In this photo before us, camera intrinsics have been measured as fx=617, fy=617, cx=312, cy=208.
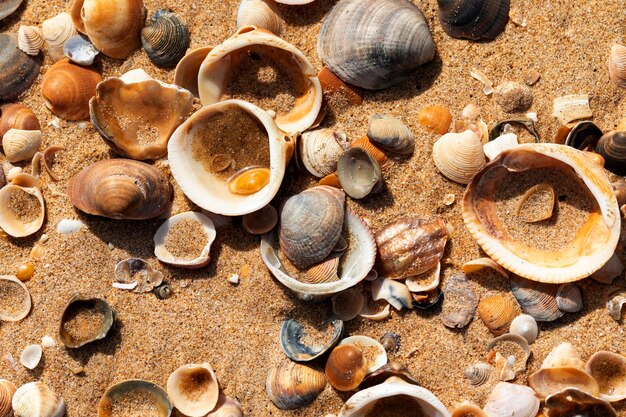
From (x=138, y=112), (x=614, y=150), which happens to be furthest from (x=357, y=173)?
(x=614, y=150)

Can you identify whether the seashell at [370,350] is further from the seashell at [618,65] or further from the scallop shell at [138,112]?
the seashell at [618,65]

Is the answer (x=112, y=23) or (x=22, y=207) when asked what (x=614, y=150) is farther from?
(x=22, y=207)

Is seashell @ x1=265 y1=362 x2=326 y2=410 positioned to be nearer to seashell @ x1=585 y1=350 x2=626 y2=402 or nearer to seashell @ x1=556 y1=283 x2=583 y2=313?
seashell @ x1=556 y1=283 x2=583 y2=313

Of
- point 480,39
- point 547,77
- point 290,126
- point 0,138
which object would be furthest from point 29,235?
point 547,77

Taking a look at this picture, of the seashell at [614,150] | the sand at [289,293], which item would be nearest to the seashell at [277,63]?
the sand at [289,293]

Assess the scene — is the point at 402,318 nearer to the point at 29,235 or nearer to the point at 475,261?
the point at 475,261

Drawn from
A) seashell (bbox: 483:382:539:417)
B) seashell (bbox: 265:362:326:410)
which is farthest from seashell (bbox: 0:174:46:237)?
seashell (bbox: 483:382:539:417)
